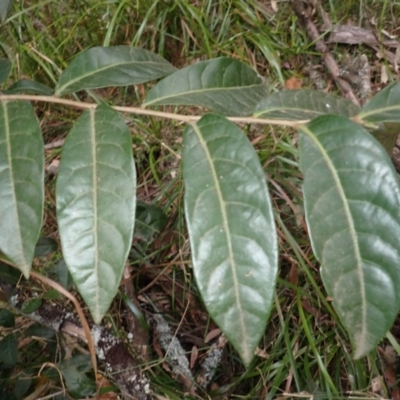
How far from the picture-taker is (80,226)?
1.65 feet

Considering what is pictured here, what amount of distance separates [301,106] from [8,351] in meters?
0.86

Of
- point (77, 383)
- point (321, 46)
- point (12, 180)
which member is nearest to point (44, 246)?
point (77, 383)

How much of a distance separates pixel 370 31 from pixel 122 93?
3.07ft

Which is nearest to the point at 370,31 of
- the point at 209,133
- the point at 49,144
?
the point at 49,144

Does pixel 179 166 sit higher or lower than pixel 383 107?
lower

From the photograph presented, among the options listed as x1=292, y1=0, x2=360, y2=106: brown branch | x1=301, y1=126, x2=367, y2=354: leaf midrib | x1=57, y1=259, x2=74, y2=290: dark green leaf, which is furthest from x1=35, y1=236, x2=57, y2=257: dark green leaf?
x1=292, y1=0, x2=360, y2=106: brown branch

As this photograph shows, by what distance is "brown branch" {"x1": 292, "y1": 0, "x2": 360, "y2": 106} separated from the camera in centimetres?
159

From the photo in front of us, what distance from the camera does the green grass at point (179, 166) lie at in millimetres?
1208

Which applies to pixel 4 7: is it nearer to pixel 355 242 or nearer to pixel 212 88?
pixel 212 88

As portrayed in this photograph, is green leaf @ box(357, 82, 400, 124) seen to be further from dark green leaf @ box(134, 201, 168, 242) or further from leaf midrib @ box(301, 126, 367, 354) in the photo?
dark green leaf @ box(134, 201, 168, 242)

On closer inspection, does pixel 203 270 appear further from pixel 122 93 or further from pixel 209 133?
pixel 122 93

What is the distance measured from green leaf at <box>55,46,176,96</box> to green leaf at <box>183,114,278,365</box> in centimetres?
21

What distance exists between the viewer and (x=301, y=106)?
61cm

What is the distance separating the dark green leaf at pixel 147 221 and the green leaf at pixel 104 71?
1.58ft
